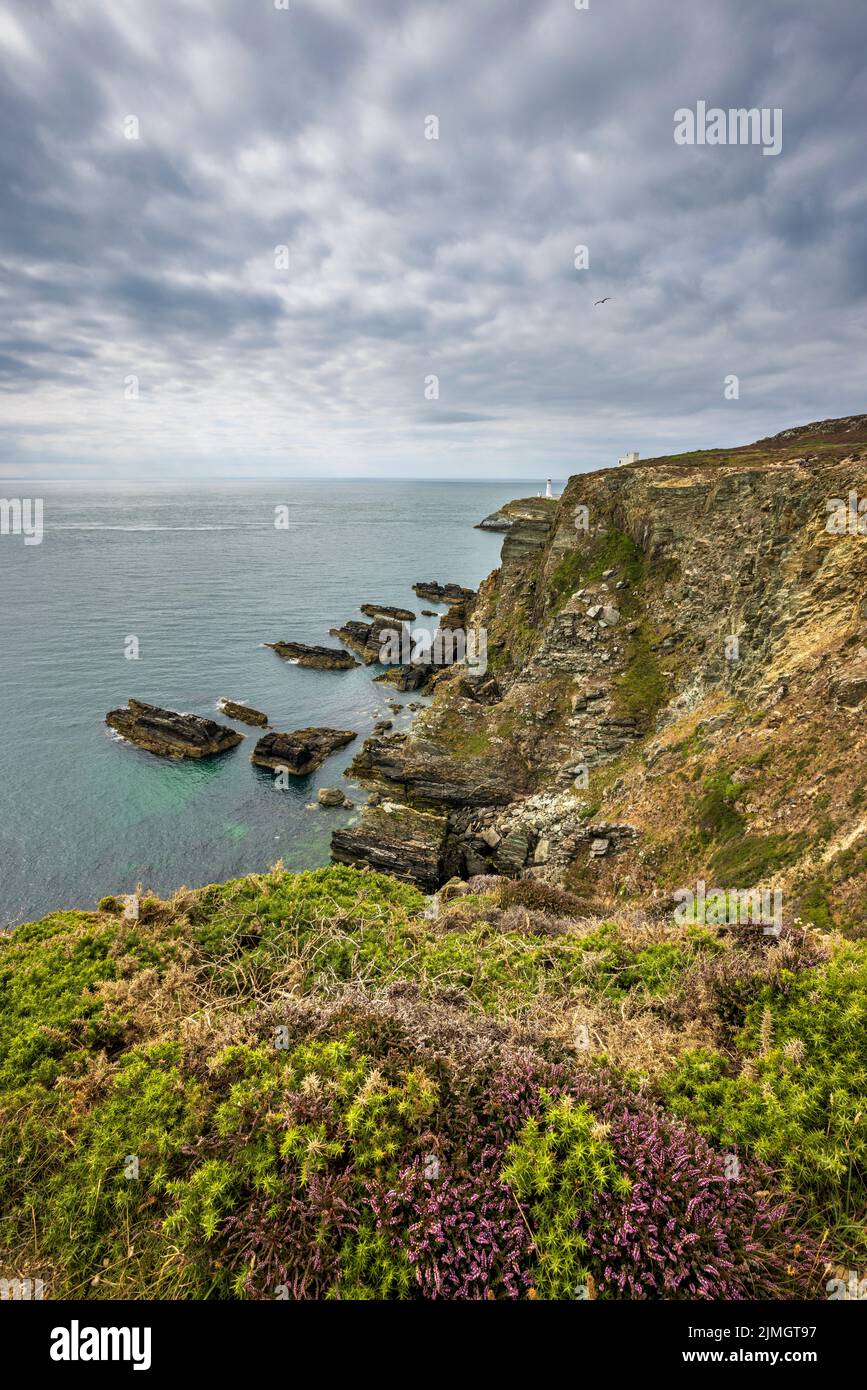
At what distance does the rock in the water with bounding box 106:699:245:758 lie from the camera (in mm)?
45406

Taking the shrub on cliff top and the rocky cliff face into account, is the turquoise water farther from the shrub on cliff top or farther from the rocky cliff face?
the shrub on cliff top

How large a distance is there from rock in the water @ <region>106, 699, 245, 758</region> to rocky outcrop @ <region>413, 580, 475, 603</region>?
5716 centimetres

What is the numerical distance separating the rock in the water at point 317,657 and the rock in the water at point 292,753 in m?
20.9

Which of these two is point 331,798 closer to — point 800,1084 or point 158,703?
point 158,703

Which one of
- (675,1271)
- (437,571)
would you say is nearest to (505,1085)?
(675,1271)

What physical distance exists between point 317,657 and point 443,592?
129ft

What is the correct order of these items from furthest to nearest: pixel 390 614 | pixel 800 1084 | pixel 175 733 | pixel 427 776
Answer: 1. pixel 390 614
2. pixel 175 733
3. pixel 427 776
4. pixel 800 1084

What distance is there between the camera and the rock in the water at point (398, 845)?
1145 inches

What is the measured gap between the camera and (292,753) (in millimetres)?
43594

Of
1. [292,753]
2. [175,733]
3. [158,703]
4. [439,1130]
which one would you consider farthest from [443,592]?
[439,1130]

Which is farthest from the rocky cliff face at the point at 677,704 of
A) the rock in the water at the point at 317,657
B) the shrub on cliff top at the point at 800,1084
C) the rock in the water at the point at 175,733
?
the rock in the water at the point at 317,657

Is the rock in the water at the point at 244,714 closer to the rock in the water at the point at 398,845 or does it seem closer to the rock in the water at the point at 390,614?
the rock in the water at the point at 398,845

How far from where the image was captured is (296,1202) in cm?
489
